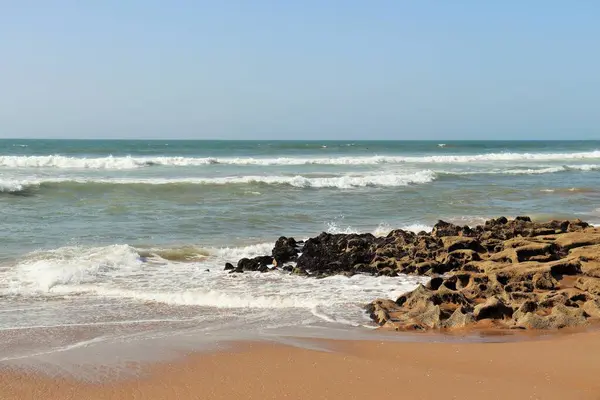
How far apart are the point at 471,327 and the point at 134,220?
12.1m

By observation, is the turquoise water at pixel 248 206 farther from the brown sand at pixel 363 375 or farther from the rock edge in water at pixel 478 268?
the brown sand at pixel 363 375

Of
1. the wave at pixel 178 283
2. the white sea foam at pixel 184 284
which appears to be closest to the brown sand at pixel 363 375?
the white sea foam at pixel 184 284

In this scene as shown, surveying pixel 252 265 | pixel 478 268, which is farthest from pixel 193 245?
pixel 478 268

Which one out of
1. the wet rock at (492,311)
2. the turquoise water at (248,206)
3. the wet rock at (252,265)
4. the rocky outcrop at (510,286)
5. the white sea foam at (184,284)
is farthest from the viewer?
the turquoise water at (248,206)

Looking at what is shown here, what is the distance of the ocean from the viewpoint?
767 centimetres

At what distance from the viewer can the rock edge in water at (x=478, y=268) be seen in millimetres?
7629

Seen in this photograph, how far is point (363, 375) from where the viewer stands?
5.71 metres

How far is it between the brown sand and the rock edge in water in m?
0.99

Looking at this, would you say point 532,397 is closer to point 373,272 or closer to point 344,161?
point 373,272

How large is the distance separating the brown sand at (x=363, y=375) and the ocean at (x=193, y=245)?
0.91 metres

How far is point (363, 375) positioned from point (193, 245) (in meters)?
8.56

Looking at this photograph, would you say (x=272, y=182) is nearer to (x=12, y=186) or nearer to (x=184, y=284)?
(x=12, y=186)

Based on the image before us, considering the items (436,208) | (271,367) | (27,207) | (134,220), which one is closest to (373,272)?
(271,367)

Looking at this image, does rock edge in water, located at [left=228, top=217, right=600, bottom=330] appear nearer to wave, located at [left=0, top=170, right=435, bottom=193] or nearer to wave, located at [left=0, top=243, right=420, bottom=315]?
wave, located at [left=0, top=243, right=420, bottom=315]
